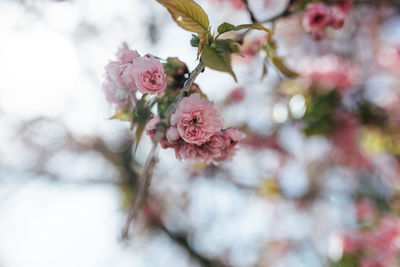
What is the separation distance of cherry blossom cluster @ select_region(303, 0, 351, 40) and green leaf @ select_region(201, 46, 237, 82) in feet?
2.02

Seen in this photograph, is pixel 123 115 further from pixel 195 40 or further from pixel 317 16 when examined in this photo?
pixel 317 16

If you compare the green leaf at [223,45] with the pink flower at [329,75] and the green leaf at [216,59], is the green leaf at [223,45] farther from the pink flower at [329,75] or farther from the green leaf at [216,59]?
the pink flower at [329,75]

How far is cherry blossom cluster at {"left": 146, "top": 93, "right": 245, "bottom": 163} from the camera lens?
590mm

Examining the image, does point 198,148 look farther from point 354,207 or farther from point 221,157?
point 354,207

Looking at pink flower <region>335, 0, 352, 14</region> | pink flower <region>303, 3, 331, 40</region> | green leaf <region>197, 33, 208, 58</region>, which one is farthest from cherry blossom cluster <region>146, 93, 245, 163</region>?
pink flower <region>335, 0, 352, 14</region>

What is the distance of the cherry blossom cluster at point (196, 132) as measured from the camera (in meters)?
0.59

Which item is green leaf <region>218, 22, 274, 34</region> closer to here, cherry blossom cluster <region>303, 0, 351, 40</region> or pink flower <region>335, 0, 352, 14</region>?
cherry blossom cluster <region>303, 0, 351, 40</region>

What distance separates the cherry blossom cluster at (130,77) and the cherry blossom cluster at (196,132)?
67mm

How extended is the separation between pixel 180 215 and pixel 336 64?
236cm

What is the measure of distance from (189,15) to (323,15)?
2.25 feet

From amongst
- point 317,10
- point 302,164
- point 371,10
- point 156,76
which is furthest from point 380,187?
point 156,76

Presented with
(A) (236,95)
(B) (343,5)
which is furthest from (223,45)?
(A) (236,95)

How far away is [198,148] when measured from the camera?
2.17 ft

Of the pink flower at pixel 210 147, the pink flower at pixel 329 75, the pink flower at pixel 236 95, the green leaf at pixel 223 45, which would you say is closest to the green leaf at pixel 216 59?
the green leaf at pixel 223 45
